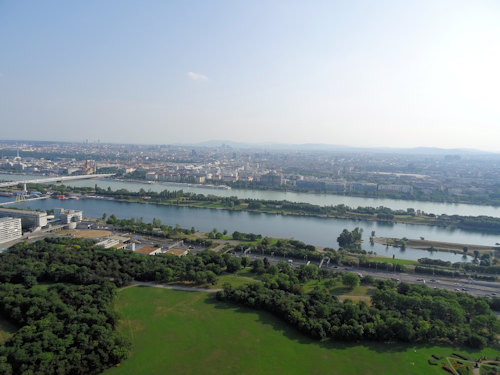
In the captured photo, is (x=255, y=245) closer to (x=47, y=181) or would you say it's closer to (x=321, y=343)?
(x=321, y=343)

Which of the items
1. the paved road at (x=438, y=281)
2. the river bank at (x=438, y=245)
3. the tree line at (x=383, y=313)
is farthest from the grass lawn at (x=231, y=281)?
the river bank at (x=438, y=245)

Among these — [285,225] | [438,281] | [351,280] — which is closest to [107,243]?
[351,280]

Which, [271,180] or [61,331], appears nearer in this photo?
[61,331]

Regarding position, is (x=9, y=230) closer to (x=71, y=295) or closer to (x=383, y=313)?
(x=71, y=295)

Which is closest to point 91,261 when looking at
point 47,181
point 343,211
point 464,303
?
point 464,303

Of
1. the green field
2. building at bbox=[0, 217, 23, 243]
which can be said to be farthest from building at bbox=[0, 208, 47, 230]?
the green field

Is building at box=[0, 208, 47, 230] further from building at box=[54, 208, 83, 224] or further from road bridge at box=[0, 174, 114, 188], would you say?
road bridge at box=[0, 174, 114, 188]

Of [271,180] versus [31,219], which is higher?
[271,180]
